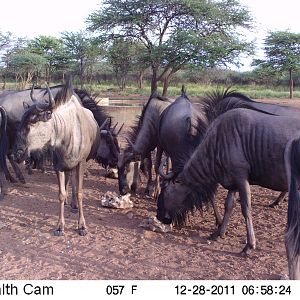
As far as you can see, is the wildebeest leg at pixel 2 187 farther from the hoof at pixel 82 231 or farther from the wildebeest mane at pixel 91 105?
the wildebeest mane at pixel 91 105

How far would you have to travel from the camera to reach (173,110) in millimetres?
6461

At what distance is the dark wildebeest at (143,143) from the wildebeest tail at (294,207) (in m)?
3.84

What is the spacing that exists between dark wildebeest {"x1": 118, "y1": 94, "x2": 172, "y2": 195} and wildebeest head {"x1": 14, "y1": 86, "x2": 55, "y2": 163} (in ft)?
7.78

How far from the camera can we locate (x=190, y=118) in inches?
231

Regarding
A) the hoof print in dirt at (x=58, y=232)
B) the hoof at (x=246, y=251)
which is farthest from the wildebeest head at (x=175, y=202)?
the hoof print in dirt at (x=58, y=232)

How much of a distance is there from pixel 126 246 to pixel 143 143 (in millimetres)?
2793

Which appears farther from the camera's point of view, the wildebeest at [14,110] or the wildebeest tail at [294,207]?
the wildebeest at [14,110]

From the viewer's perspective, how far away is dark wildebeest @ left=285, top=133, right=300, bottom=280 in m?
3.21

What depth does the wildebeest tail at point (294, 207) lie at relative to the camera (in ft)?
10.5

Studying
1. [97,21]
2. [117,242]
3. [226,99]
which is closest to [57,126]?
[117,242]

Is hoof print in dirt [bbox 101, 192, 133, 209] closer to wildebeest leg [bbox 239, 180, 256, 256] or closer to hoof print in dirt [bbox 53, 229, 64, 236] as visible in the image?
hoof print in dirt [bbox 53, 229, 64, 236]

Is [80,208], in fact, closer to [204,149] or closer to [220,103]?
[204,149]

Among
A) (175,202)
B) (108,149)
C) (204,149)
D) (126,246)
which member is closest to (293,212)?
(204,149)

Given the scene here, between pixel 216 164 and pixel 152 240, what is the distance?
128 centimetres
